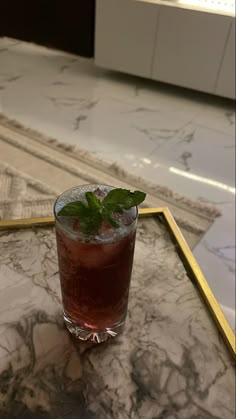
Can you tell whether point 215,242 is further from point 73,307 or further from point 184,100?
point 184,100

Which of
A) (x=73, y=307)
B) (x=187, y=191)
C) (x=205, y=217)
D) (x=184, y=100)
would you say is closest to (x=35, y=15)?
(x=184, y=100)

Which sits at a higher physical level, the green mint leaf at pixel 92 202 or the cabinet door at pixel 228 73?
the green mint leaf at pixel 92 202

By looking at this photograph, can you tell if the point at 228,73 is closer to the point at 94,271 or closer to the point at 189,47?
the point at 189,47

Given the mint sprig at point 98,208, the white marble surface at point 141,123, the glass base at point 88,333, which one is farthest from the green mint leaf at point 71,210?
the white marble surface at point 141,123

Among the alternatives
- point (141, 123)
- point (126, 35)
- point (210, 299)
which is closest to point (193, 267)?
point (210, 299)

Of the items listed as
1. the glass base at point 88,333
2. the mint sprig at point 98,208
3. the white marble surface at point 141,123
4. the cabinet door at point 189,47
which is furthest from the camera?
the cabinet door at point 189,47

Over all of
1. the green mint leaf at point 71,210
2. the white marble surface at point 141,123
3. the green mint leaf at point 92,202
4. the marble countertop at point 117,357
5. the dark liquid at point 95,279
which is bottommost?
the white marble surface at point 141,123

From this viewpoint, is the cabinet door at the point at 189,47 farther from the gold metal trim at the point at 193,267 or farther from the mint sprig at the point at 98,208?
the mint sprig at the point at 98,208
